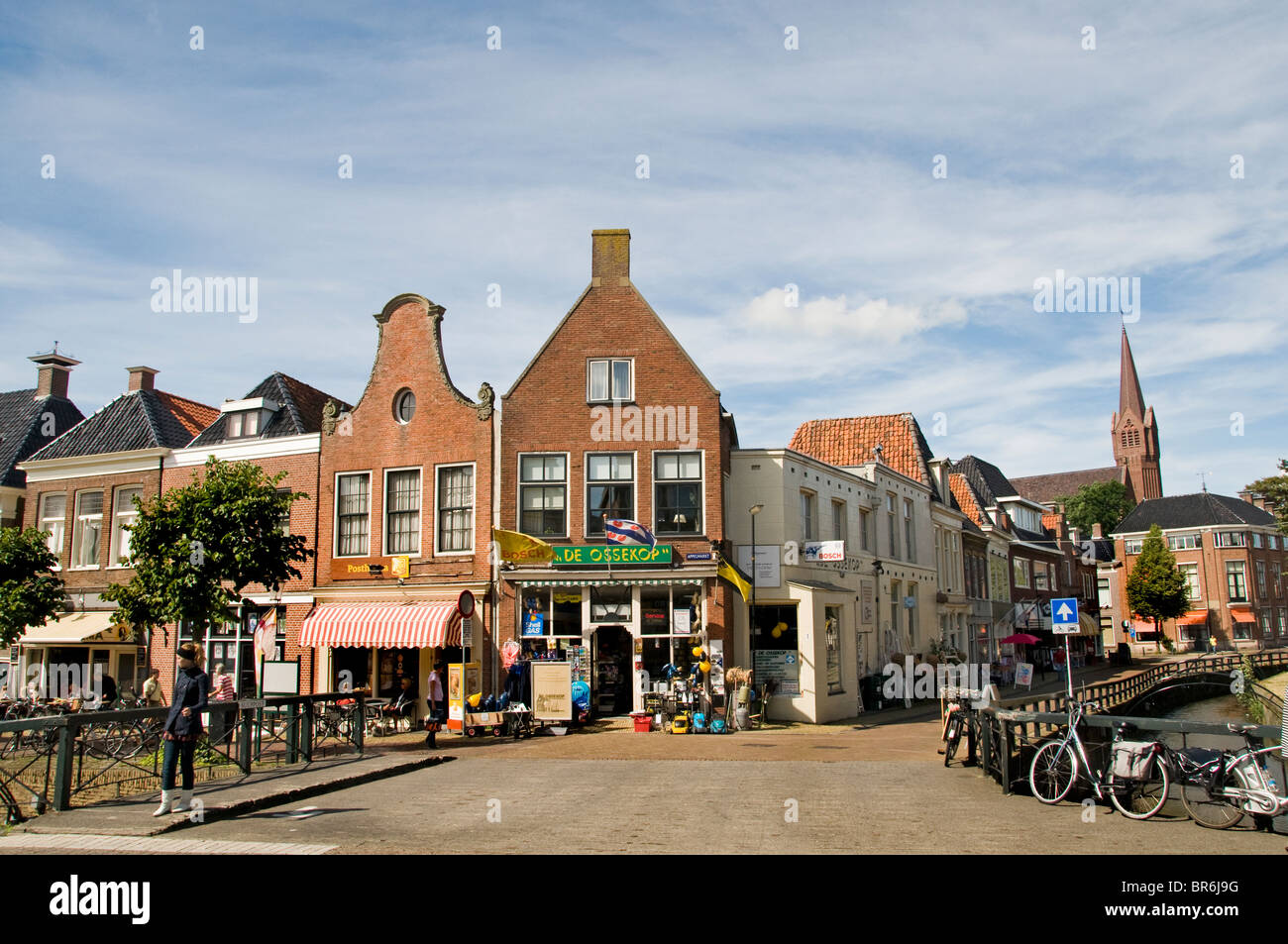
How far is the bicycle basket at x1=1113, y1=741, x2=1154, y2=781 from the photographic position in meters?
11.3

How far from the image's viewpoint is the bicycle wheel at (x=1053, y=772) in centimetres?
1226

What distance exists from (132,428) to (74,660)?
7.38 metres

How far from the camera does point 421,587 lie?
82.3 ft

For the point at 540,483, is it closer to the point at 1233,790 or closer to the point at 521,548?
the point at 521,548

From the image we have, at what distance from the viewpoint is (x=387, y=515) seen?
86.0 ft

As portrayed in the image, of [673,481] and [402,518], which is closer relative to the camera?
[673,481]

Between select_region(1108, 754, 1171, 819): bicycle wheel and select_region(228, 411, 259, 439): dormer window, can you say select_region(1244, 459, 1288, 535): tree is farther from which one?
select_region(228, 411, 259, 439): dormer window

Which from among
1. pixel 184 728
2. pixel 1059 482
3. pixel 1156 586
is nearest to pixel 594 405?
pixel 184 728

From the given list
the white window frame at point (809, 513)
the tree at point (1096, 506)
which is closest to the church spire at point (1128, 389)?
the tree at point (1096, 506)

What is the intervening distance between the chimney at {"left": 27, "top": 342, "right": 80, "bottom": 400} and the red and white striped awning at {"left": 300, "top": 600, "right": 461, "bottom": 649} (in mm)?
18229

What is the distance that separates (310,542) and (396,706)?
5.62 m
